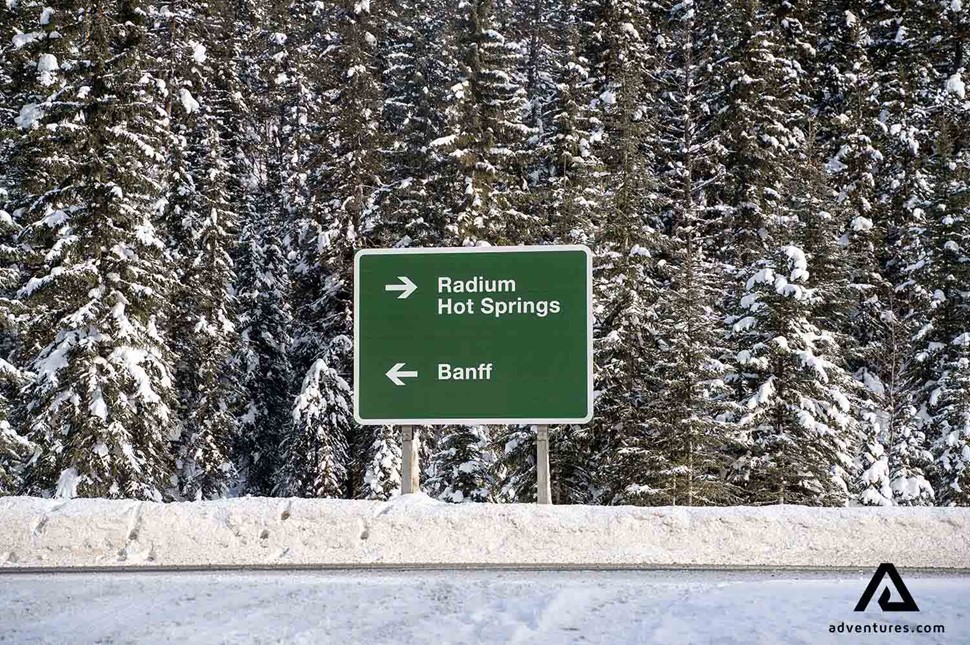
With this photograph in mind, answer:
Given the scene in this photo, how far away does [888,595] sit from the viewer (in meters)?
7.14

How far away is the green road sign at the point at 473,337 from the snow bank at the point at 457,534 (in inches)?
57.4

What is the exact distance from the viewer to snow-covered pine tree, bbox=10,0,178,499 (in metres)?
26.3

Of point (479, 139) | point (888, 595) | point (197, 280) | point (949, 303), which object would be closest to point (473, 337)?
point (888, 595)

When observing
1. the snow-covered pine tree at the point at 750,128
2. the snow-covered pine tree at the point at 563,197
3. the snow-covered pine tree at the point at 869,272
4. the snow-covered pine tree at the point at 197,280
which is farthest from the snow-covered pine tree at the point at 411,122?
the snow-covered pine tree at the point at 869,272

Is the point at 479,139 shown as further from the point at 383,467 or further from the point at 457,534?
the point at 457,534

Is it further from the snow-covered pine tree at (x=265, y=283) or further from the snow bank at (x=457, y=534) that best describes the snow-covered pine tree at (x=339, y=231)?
the snow bank at (x=457, y=534)

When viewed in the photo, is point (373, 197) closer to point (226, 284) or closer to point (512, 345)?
point (226, 284)

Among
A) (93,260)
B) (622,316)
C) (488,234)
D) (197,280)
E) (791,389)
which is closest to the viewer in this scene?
(791,389)

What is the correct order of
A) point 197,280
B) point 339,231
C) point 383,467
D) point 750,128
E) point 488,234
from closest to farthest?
point 383,467 → point 488,234 → point 339,231 → point 197,280 → point 750,128

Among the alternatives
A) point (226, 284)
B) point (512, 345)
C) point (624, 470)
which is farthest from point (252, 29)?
point (512, 345)

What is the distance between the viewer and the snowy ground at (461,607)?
6.29 meters

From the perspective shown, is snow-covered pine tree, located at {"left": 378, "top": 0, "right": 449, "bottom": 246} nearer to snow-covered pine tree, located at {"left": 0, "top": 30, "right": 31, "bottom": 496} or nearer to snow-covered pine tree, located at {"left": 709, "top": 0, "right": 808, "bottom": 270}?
snow-covered pine tree, located at {"left": 0, "top": 30, "right": 31, "bottom": 496}

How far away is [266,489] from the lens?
40500 mm

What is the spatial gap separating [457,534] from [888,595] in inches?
137
